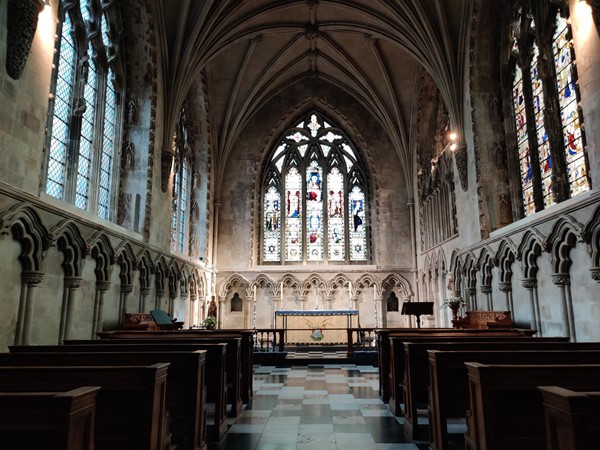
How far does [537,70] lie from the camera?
37.2 ft

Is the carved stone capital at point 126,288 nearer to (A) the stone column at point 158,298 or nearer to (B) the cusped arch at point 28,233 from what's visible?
(A) the stone column at point 158,298

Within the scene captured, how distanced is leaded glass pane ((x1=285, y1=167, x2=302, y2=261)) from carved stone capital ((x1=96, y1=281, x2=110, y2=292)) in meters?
11.4

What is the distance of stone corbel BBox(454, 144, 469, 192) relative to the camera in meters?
14.2

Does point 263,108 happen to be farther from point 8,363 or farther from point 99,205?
point 8,363

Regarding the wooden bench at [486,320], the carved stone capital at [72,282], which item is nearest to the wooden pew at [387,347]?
the wooden bench at [486,320]

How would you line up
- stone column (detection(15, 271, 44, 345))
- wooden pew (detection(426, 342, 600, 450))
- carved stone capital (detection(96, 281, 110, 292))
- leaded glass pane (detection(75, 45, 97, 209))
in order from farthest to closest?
leaded glass pane (detection(75, 45, 97, 209))
carved stone capital (detection(96, 281, 110, 292))
stone column (detection(15, 271, 44, 345))
wooden pew (detection(426, 342, 600, 450))

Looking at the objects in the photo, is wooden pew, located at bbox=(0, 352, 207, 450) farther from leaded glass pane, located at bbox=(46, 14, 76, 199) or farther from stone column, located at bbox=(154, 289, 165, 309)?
stone column, located at bbox=(154, 289, 165, 309)

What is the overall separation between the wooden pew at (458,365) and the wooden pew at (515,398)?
0.73 m

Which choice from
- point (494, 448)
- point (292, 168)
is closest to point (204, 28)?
point (292, 168)

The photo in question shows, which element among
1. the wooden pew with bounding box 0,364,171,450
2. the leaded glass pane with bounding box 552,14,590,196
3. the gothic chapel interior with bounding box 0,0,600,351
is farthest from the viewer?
the leaded glass pane with bounding box 552,14,590,196

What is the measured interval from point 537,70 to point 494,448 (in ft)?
34.4

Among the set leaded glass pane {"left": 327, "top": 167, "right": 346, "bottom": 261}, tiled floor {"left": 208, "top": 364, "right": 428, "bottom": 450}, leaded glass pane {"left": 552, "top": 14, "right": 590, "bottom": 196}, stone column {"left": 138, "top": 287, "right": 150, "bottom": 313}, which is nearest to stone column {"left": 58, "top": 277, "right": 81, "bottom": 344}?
stone column {"left": 138, "top": 287, "right": 150, "bottom": 313}

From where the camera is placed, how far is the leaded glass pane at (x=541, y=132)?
11.1 meters

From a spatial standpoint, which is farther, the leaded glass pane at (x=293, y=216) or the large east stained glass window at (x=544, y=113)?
the leaded glass pane at (x=293, y=216)
